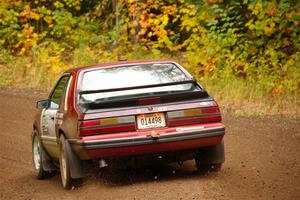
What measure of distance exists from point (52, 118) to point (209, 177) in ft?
7.29

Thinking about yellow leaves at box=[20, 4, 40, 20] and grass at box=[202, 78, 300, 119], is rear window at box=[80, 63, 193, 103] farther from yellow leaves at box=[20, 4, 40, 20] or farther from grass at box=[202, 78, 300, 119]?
yellow leaves at box=[20, 4, 40, 20]

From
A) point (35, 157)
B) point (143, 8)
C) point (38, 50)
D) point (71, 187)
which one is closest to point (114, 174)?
point (71, 187)

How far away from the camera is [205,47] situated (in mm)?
21391

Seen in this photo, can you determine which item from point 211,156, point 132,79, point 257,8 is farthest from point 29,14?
point 211,156

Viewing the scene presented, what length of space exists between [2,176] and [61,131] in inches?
89.7

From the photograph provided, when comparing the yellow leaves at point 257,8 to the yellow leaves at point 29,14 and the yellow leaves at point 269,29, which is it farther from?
the yellow leaves at point 29,14

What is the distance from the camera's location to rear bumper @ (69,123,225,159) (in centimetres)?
823

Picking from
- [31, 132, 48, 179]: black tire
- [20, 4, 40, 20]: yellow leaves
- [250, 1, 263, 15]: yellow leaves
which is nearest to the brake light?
[31, 132, 48, 179]: black tire

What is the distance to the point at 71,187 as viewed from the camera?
8.79 meters

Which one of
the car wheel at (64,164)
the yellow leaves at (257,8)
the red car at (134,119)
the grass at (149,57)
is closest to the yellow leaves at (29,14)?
the grass at (149,57)

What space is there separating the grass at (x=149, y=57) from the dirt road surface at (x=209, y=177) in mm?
1731

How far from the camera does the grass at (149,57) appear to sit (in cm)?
1608

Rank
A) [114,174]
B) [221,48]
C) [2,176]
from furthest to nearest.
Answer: [221,48]
[2,176]
[114,174]

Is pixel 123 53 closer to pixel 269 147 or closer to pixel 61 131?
pixel 269 147
